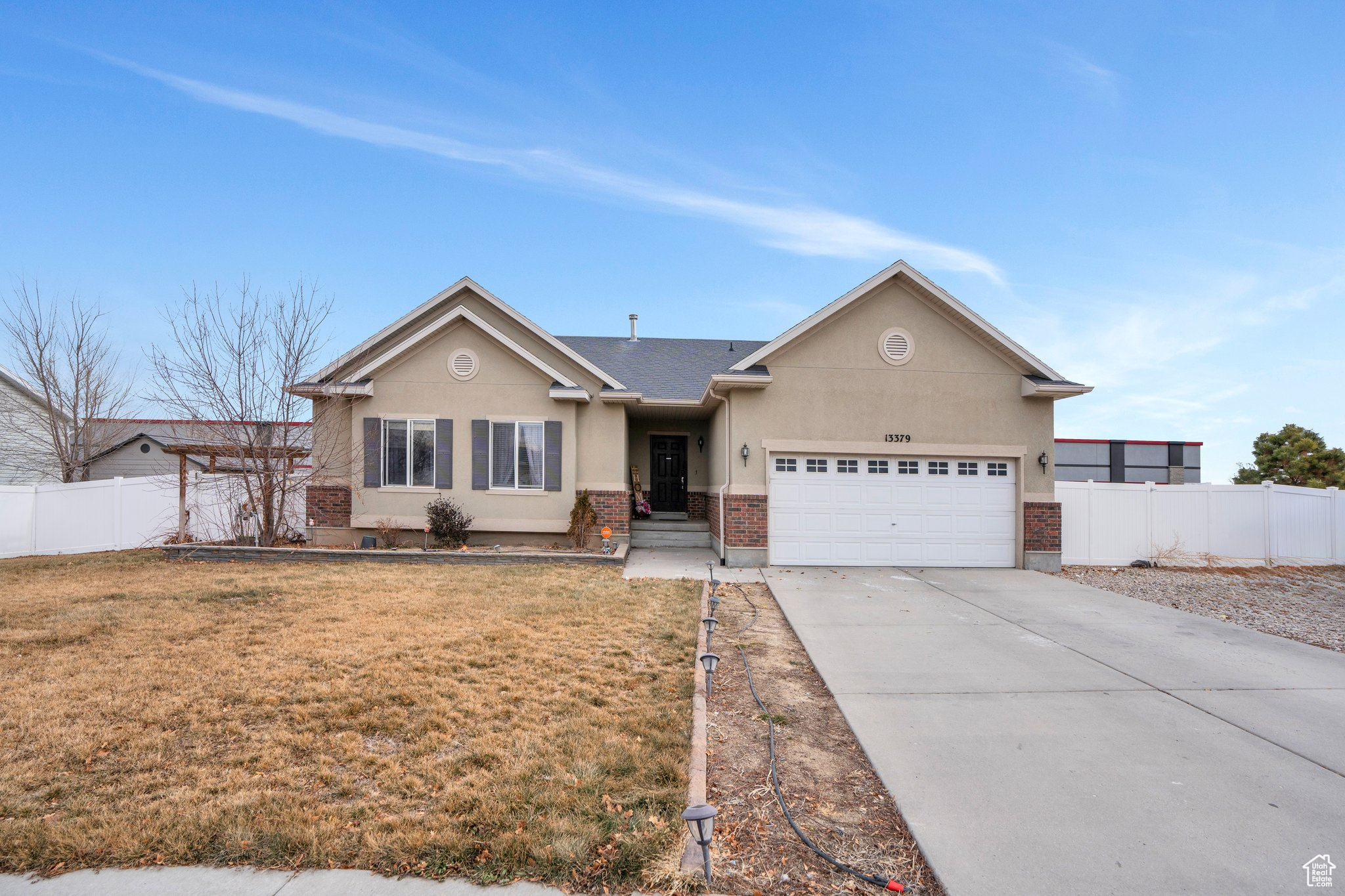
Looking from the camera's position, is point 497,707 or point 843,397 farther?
point 843,397

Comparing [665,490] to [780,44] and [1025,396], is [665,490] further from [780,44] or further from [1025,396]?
[780,44]

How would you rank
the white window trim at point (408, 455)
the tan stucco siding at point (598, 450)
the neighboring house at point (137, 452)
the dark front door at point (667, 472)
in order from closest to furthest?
the white window trim at point (408, 455) → the tan stucco siding at point (598, 450) → the dark front door at point (667, 472) → the neighboring house at point (137, 452)

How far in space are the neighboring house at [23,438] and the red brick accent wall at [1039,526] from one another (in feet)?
85.0

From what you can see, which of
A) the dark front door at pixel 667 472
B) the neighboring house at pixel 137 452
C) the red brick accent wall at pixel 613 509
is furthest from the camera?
the neighboring house at pixel 137 452

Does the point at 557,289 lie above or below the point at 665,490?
above

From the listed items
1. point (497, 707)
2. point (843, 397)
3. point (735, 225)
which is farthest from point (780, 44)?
point (497, 707)

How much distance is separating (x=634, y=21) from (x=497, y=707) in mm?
14059

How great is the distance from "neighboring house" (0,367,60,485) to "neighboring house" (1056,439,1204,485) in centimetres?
3399

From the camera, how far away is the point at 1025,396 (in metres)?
12.3

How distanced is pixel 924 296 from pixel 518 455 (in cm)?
899

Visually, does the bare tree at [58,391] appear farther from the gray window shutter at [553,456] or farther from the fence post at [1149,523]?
the fence post at [1149,523]

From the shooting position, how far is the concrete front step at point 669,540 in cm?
1466

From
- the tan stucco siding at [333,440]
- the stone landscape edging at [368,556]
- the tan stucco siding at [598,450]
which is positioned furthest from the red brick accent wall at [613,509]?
the tan stucco siding at [333,440]

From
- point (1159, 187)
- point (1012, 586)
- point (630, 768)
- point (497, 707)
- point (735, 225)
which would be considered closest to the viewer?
point (630, 768)
